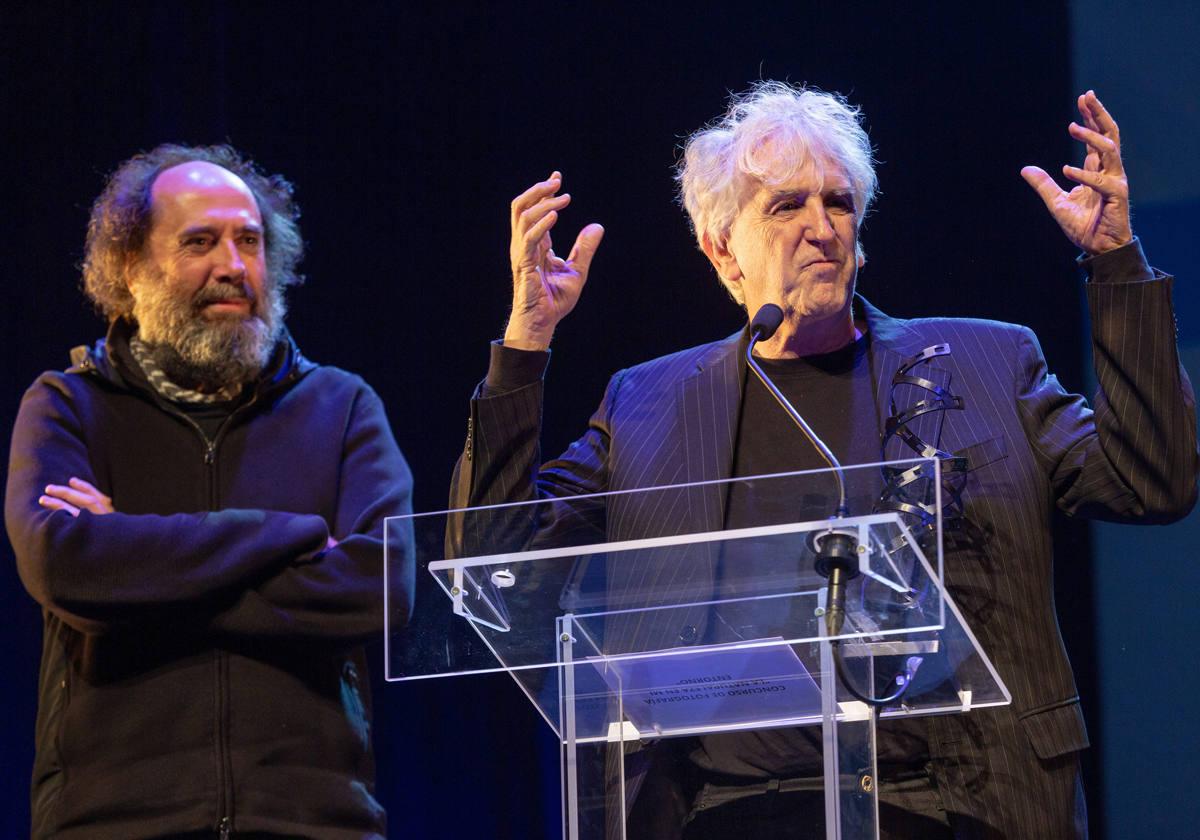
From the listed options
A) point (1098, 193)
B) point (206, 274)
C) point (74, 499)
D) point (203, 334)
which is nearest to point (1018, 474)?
point (1098, 193)

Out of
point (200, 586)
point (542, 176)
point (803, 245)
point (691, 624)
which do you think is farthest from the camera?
point (542, 176)

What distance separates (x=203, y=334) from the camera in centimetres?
335

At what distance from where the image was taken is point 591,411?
13.4ft

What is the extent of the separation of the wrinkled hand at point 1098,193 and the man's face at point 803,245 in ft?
1.68

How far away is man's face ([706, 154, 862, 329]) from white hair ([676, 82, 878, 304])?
0.02 meters

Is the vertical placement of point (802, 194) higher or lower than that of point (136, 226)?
lower

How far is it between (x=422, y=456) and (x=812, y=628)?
8.79 feet

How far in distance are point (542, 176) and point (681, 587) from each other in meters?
2.72

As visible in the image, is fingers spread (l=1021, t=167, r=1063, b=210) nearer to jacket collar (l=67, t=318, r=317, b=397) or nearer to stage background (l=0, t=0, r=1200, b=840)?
stage background (l=0, t=0, r=1200, b=840)

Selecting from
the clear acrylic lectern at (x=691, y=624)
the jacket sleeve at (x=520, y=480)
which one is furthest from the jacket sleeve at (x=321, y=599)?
the clear acrylic lectern at (x=691, y=624)

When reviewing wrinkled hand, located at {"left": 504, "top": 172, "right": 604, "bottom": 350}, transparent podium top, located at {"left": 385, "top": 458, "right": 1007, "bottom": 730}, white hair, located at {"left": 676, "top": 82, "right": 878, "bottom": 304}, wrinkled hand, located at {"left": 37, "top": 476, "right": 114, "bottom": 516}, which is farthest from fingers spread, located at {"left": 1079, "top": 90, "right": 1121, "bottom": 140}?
wrinkled hand, located at {"left": 37, "top": 476, "right": 114, "bottom": 516}

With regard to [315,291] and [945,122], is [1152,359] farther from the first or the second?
[315,291]

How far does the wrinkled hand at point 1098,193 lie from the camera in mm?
2117

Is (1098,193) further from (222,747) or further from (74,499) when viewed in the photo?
(74,499)
